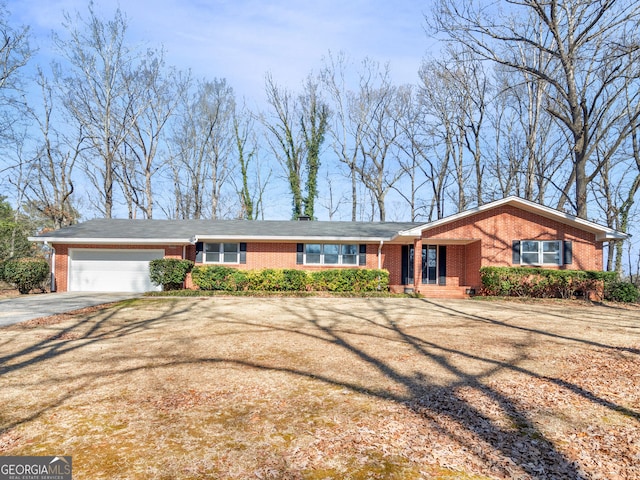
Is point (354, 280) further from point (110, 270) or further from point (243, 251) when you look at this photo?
point (110, 270)

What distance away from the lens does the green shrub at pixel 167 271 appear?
52.8 ft

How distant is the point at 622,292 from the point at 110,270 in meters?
21.6

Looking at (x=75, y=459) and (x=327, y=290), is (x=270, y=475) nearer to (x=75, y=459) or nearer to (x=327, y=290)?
(x=75, y=459)

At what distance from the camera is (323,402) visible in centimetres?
402

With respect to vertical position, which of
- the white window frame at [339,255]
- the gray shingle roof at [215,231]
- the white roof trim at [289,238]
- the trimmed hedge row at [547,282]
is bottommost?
the trimmed hedge row at [547,282]

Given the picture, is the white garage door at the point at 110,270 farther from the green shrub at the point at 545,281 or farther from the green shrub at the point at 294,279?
the green shrub at the point at 545,281

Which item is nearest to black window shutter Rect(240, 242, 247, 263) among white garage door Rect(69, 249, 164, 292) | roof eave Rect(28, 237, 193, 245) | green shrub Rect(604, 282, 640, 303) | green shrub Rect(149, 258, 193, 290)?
roof eave Rect(28, 237, 193, 245)

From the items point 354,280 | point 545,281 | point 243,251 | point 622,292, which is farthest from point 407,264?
point 622,292

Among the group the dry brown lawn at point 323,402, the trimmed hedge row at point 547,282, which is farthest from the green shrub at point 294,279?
the dry brown lawn at point 323,402

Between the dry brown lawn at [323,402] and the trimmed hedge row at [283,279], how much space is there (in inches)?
328

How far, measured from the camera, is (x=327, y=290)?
16.8 metres

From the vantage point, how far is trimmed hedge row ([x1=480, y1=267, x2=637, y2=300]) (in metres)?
15.0

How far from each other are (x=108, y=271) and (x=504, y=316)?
16241mm

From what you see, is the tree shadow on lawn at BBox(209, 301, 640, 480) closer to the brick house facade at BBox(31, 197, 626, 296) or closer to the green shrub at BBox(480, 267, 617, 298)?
the green shrub at BBox(480, 267, 617, 298)
